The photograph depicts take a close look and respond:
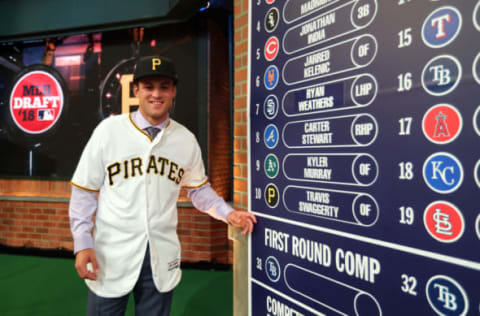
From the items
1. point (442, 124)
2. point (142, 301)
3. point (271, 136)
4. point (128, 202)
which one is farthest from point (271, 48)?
point (142, 301)

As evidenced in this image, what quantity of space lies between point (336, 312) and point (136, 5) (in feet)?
13.7

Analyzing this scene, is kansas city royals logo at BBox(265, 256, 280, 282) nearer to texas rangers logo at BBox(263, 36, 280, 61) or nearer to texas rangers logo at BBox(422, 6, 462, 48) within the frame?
texas rangers logo at BBox(263, 36, 280, 61)

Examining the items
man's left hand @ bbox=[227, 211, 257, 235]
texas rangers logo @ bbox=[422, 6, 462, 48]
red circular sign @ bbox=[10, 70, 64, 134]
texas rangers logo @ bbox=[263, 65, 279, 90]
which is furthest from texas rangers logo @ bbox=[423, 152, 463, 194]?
red circular sign @ bbox=[10, 70, 64, 134]

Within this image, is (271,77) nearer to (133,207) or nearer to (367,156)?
(367,156)

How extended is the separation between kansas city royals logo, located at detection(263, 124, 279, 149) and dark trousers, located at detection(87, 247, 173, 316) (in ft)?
2.92

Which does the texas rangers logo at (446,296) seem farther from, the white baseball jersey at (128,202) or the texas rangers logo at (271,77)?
the white baseball jersey at (128,202)

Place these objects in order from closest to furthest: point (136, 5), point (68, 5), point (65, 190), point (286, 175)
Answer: point (286, 175), point (136, 5), point (68, 5), point (65, 190)

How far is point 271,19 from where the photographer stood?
169 centimetres

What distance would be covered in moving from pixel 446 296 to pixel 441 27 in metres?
0.88

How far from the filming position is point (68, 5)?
4.34 m

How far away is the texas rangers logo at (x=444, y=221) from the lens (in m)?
0.96

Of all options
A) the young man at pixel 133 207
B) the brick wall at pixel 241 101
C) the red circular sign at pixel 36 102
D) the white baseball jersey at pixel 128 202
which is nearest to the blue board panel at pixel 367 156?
the brick wall at pixel 241 101

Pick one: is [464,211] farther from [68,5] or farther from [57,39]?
[57,39]

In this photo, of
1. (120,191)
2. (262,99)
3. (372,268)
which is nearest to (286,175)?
(262,99)
